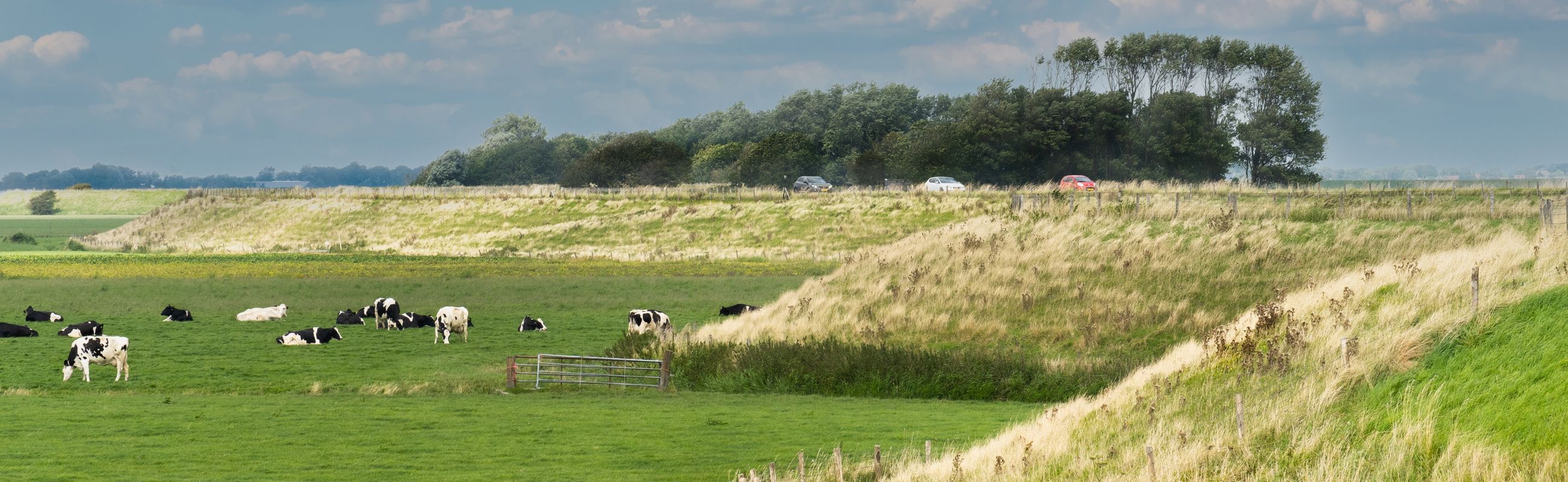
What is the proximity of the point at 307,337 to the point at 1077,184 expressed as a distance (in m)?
51.4

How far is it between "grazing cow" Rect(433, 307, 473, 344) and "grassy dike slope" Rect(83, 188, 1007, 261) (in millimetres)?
36223

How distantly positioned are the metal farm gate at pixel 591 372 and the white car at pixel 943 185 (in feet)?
175

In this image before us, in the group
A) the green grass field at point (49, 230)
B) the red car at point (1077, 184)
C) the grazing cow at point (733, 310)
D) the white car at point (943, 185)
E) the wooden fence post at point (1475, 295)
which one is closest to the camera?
the wooden fence post at point (1475, 295)

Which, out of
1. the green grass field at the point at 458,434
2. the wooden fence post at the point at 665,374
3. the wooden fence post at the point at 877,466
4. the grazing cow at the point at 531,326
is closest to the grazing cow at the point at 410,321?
the grazing cow at the point at 531,326

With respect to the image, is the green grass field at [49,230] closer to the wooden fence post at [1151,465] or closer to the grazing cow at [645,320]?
the grazing cow at [645,320]

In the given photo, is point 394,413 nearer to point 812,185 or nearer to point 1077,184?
point 1077,184

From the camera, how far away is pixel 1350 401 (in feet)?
57.2

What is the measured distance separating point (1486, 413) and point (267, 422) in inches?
884

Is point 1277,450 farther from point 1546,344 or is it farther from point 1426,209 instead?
point 1426,209

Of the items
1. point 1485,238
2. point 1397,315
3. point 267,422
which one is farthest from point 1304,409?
point 1485,238

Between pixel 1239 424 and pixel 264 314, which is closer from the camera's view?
pixel 1239 424

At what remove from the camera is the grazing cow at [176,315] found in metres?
50.0

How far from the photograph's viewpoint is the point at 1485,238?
37.6m

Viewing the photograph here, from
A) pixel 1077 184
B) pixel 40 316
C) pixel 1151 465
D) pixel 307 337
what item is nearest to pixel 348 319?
pixel 307 337
